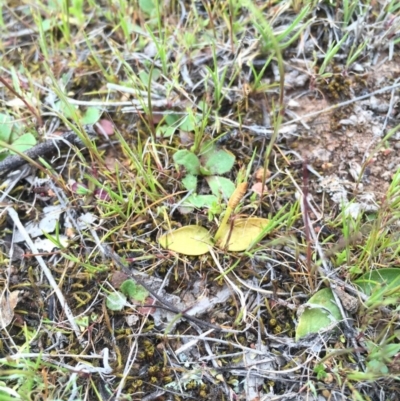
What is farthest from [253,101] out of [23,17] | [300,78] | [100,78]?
[23,17]

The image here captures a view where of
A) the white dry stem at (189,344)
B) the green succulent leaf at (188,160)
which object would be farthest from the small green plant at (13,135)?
the white dry stem at (189,344)

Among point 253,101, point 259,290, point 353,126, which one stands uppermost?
point 253,101

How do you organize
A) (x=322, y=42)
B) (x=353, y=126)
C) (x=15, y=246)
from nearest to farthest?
(x=15, y=246) → (x=353, y=126) → (x=322, y=42)

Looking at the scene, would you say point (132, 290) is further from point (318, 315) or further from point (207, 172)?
point (318, 315)

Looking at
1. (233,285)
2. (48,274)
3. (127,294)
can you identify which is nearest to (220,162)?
(233,285)

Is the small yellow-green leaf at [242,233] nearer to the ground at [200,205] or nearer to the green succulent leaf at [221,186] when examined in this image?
the ground at [200,205]

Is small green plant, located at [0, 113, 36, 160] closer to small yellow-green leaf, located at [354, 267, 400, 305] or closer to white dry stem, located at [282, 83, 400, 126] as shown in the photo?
white dry stem, located at [282, 83, 400, 126]

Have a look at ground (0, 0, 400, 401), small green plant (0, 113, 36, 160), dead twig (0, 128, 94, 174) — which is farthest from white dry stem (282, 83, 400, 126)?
small green plant (0, 113, 36, 160)

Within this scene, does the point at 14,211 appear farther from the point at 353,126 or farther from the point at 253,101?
the point at 353,126
